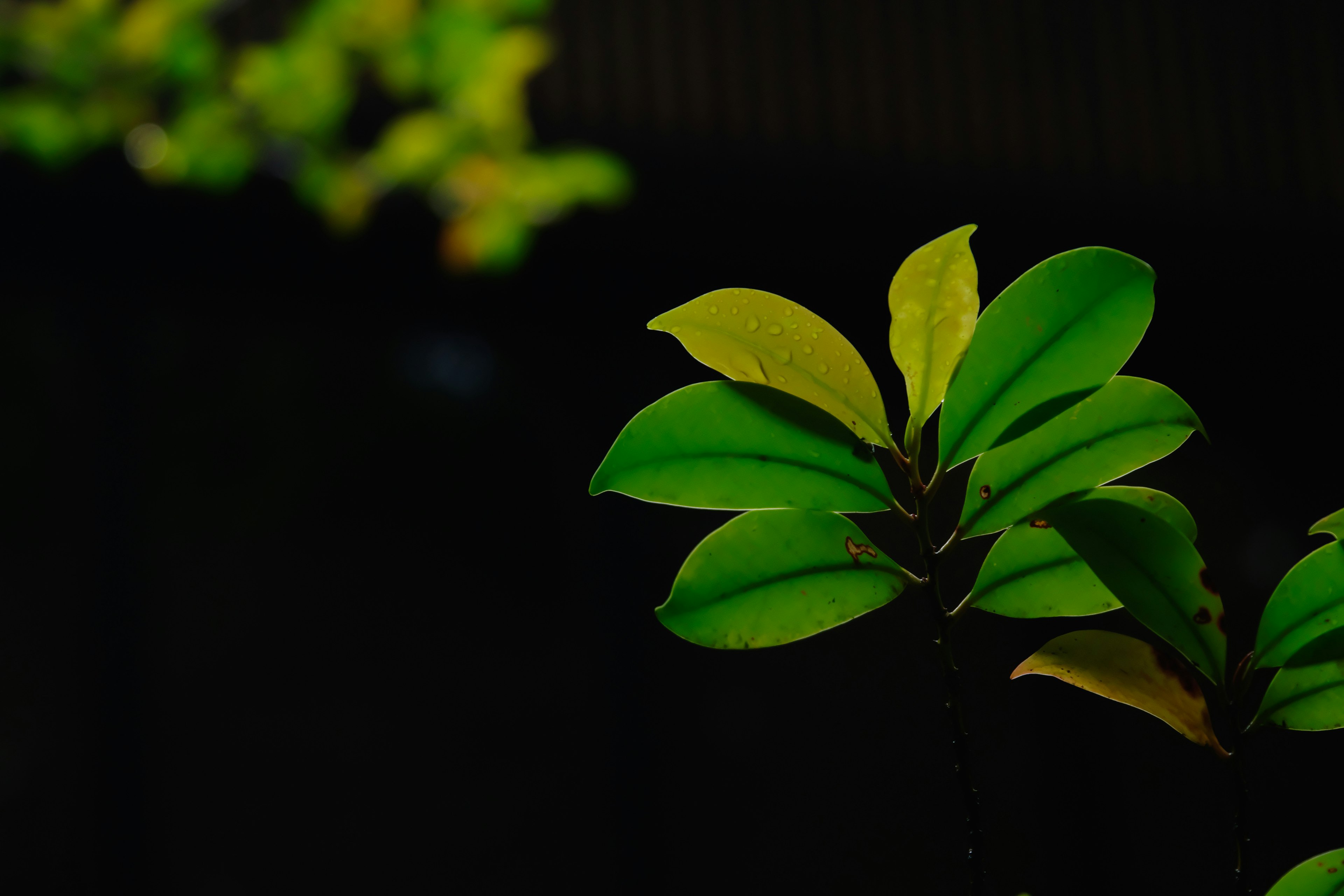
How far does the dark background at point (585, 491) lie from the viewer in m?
2.54

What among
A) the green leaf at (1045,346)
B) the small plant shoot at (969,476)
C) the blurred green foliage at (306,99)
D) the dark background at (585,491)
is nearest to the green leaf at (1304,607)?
the small plant shoot at (969,476)

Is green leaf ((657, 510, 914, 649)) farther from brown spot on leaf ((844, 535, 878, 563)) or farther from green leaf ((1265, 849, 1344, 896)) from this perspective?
green leaf ((1265, 849, 1344, 896))

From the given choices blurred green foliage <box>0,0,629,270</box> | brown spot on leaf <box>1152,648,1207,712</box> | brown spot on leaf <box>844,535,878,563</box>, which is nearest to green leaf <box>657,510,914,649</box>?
brown spot on leaf <box>844,535,878,563</box>

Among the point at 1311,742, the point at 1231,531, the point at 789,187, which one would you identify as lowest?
the point at 1311,742

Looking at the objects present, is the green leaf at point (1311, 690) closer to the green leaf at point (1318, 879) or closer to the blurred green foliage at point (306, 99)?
the green leaf at point (1318, 879)

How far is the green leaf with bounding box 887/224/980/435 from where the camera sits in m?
0.42

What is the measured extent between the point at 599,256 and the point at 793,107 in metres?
0.67

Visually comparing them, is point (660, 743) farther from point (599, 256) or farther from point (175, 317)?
point (175, 317)

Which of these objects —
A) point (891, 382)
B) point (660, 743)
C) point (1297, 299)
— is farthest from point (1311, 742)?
point (660, 743)

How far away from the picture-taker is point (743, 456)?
1.37 ft

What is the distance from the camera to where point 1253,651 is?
429 millimetres

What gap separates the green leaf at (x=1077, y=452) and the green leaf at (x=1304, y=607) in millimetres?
74

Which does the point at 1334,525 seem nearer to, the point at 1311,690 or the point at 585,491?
the point at 1311,690

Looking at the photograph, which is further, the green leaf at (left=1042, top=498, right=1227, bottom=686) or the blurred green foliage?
the blurred green foliage
